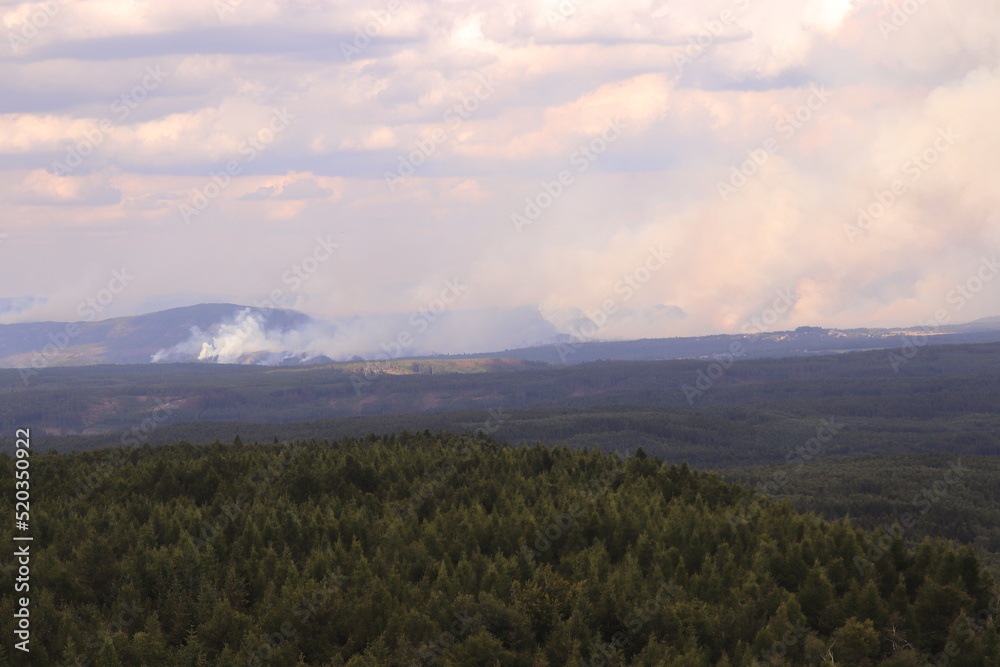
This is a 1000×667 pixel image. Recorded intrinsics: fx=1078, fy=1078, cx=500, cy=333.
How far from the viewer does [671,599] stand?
49.9 meters

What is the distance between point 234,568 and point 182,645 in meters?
6.81

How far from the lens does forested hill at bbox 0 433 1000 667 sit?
4547 cm

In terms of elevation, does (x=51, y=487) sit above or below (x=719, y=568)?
above

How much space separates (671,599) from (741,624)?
338 centimetres

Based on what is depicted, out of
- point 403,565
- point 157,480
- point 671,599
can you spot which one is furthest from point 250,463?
point 671,599

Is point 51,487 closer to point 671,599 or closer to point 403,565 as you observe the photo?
point 403,565

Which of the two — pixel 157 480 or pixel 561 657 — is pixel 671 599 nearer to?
pixel 561 657

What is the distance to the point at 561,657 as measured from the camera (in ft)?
150

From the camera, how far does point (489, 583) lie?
51.6m

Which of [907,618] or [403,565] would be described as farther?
[403,565]

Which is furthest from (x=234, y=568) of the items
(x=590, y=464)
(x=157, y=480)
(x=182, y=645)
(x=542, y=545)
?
(x=590, y=464)

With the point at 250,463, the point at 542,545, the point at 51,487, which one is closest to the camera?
the point at 542,545

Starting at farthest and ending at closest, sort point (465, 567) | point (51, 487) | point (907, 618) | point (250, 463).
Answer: point (250, 463), point (51, 487), point (465, 567), point (907, 618)

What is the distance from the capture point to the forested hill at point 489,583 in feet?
149
